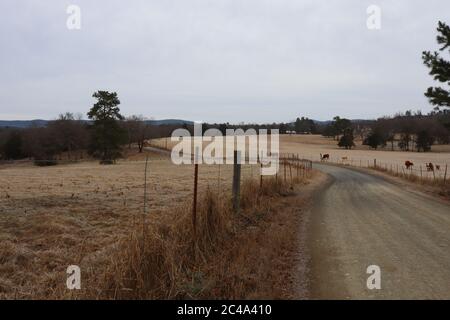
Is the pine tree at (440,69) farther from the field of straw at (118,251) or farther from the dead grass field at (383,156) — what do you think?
the dead grass field at (383,156)

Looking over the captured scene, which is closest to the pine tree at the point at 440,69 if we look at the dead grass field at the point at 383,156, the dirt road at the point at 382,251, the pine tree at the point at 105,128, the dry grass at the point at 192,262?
the dirt road at the point at 382,251

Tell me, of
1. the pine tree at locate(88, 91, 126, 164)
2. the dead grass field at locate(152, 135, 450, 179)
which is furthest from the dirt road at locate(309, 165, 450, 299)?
the pine tree at locate(88, 91, 126, 164)

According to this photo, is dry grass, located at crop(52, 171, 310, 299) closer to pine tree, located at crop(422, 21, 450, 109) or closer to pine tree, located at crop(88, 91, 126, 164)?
pine tree, located at crop(422, 21, 450, 109)

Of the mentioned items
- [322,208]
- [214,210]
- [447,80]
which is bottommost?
[322,208]

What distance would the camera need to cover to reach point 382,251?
8.54 m

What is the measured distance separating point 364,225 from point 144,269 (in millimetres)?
7708

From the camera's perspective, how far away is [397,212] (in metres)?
14.3

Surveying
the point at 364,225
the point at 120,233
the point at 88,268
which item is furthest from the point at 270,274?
the point at 364,225

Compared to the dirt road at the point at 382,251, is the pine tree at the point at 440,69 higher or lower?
higher

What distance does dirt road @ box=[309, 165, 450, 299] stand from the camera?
6.13 metres

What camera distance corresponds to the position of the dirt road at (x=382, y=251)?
613 cm

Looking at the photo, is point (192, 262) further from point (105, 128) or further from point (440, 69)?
point (105, 128)

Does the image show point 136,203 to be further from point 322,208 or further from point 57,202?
point 322,208

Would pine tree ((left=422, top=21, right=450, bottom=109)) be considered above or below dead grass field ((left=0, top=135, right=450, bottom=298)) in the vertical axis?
above
